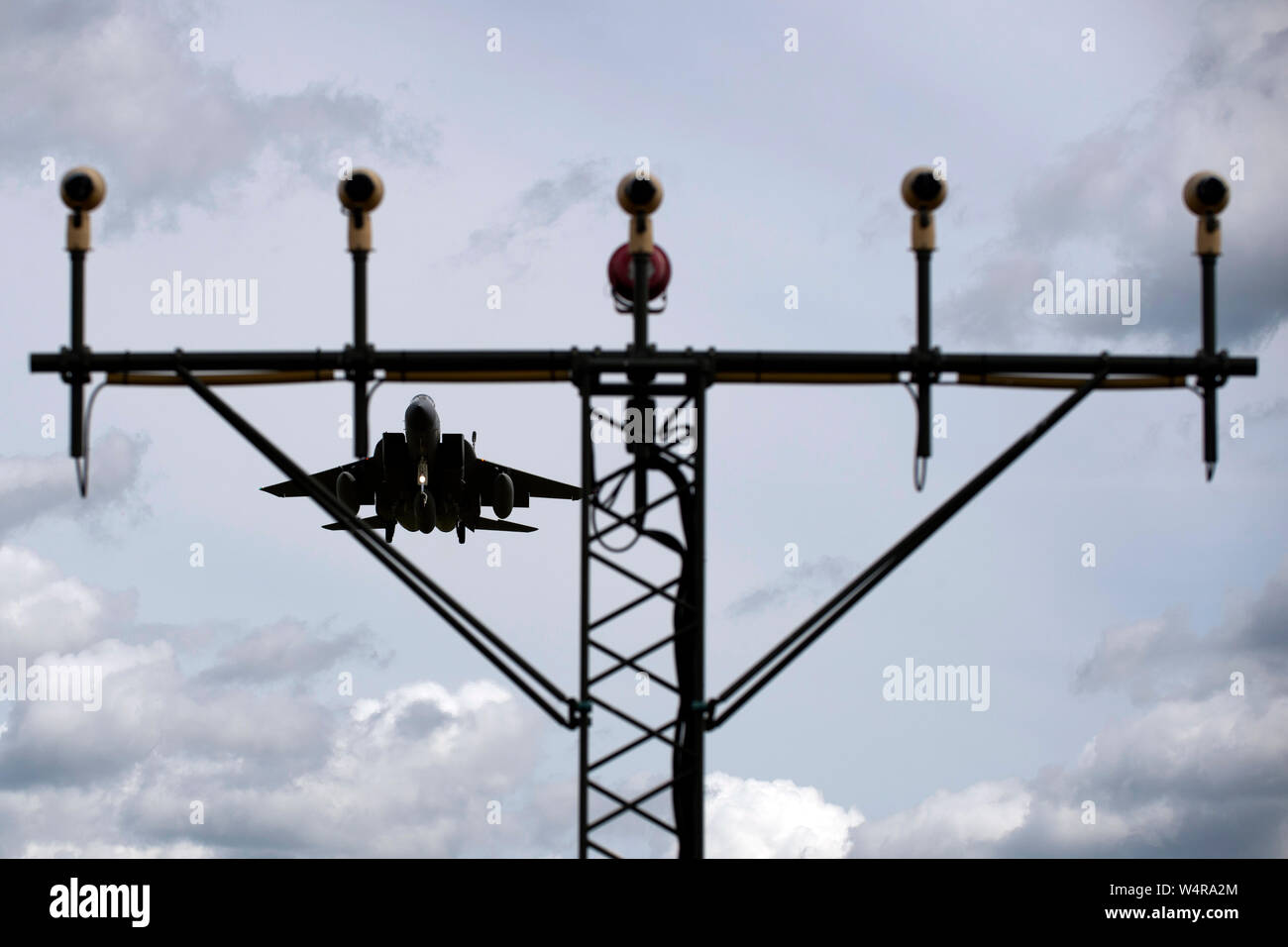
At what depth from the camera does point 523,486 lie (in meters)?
46.7

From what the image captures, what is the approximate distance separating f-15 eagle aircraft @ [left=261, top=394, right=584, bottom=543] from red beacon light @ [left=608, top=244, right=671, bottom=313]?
79.1ft

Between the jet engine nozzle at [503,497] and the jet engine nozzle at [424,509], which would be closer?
the jet engine nozzle at [424,509]

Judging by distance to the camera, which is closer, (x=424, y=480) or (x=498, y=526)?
(x=424, y=480)

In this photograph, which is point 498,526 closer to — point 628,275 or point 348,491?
point 348,491

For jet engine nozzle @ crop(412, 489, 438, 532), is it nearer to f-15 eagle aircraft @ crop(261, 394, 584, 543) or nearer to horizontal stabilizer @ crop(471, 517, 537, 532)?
f-15 eagle aircraft @ crop(261, 394, 584, 543)

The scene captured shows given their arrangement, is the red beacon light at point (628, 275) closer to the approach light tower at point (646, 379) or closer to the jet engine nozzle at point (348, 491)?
the approach light tower at point (646, 379)

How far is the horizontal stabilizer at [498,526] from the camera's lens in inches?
1751

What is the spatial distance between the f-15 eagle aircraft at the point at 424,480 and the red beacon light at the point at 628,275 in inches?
949

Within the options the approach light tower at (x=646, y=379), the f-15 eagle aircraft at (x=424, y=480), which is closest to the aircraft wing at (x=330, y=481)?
the f-15 eagle aircraft at (x=424, y=480)

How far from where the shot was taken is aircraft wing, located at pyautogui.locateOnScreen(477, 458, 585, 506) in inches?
1654

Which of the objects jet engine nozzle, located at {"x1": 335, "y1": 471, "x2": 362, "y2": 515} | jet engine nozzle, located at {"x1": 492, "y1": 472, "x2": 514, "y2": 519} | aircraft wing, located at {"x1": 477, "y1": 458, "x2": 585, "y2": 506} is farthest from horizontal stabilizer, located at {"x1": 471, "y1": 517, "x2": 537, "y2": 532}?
jet engine nozzle, located at {"x1": 335, "y1": 471, "x2": 362, "y2": 515}

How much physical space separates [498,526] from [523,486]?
1573 millimetres

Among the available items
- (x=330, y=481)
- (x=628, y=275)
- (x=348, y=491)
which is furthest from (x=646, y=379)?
(x=330, y=481)
